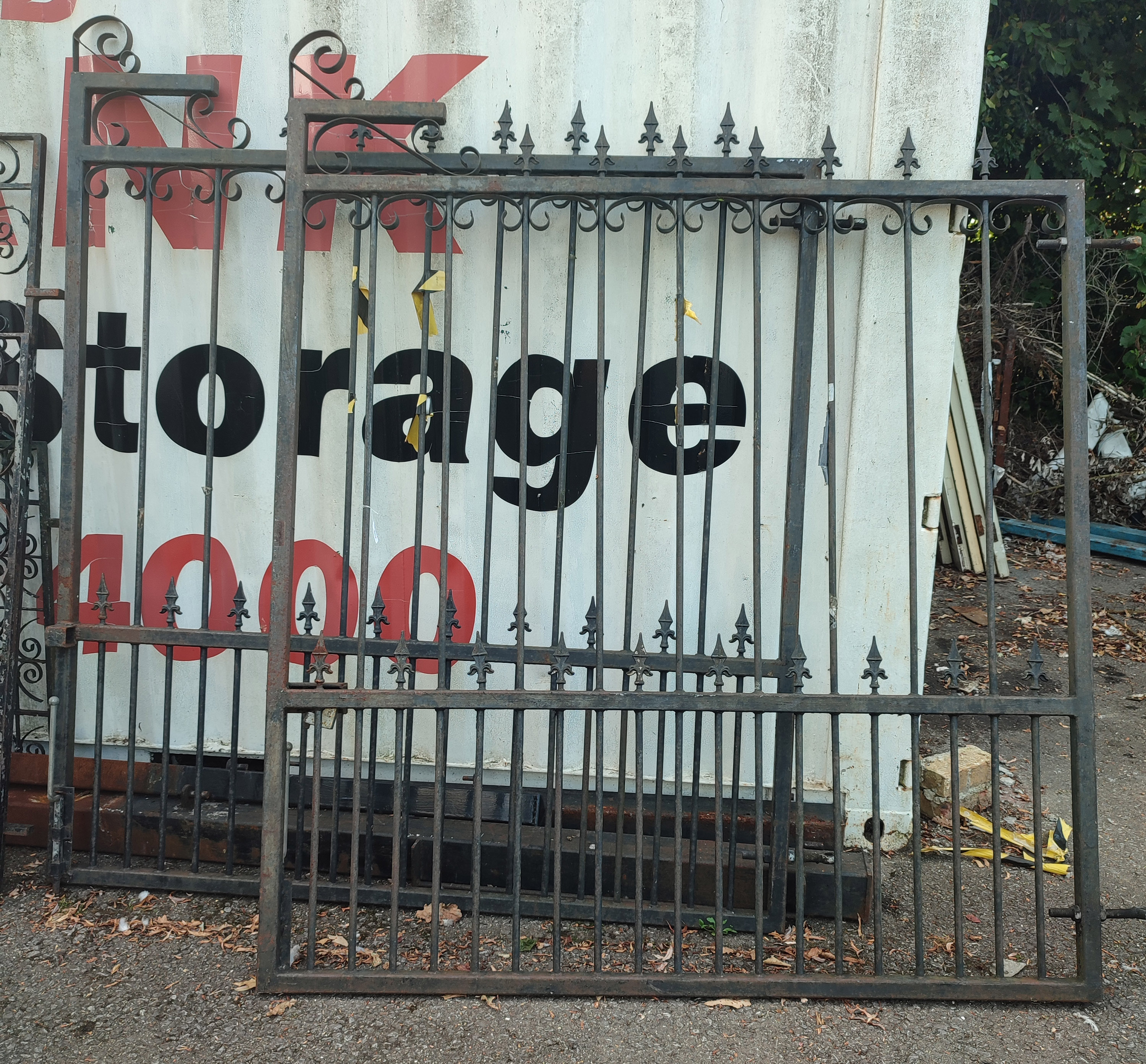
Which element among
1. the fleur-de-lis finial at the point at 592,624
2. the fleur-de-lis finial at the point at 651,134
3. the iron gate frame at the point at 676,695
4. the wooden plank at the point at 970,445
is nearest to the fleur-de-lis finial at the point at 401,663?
the iron gate frame at the point at 676,695

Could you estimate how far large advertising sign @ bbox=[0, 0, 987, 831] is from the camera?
3.48 metres

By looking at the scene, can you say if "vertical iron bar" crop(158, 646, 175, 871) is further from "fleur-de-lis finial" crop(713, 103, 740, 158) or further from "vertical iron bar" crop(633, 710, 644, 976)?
"fleur-de-lis finial" crop(713, 103, 740, 158)

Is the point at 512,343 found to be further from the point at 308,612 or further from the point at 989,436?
the point at 989,436

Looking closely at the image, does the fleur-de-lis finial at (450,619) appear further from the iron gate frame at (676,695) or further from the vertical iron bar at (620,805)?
the vertical iron bar at (620,805)

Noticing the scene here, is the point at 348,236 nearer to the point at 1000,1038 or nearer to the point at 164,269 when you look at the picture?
the point at 164,269

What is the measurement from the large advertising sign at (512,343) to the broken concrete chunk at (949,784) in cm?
52

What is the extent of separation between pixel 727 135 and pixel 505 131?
2.59ft

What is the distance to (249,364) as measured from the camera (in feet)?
12.5

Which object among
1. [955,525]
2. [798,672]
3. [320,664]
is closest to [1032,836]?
[798,672]

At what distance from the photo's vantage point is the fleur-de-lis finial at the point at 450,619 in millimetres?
3105

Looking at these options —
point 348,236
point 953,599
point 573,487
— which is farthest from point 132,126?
point 953,599

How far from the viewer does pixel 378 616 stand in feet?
10.7

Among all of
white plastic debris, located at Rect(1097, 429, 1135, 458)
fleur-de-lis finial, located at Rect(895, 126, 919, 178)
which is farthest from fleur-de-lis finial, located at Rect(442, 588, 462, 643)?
white plastic debris, located at Rect(1097, 429, 1135, 458)

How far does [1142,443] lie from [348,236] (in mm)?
9875
